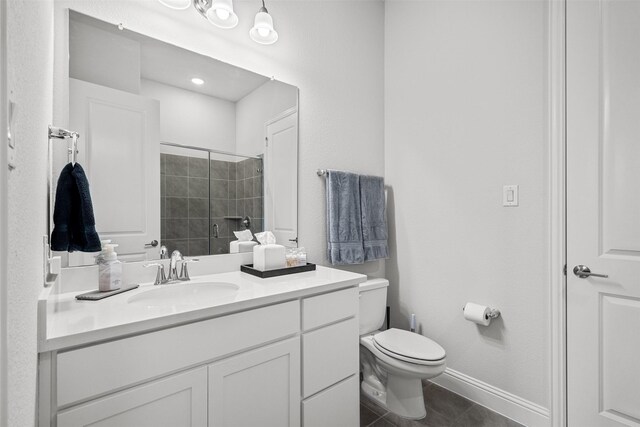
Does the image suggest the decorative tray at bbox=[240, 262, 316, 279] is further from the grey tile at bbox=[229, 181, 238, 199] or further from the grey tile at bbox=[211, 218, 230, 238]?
the grey tile at bbox=[229, 181, 238, 199]

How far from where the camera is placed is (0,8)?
331mm

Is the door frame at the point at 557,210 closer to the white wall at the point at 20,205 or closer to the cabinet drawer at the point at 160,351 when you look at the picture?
the cabinet drawer at the point at 160,351

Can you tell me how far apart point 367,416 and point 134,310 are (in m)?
1.37

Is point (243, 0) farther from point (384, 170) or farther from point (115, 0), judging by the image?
point (384, 170)

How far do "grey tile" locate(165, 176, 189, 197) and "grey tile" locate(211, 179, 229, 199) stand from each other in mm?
125

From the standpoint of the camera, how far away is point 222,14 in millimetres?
1401

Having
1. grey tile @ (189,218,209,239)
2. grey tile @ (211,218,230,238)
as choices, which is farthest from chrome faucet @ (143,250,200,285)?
grey tile @ (211,218,230,238)

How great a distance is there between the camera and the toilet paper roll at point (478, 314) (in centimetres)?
166

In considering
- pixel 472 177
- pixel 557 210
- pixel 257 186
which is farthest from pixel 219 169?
pixel 557 210

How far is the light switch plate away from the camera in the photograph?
1.61 metres

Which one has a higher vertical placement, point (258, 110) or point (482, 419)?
point (258, 110)

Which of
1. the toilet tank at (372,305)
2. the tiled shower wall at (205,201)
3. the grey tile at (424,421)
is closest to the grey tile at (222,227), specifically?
the tiled shower wall at (205,201)

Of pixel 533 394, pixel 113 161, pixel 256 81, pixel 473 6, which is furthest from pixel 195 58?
pixel 533 394

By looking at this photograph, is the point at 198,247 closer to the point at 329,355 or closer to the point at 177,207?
the point at 177,207
